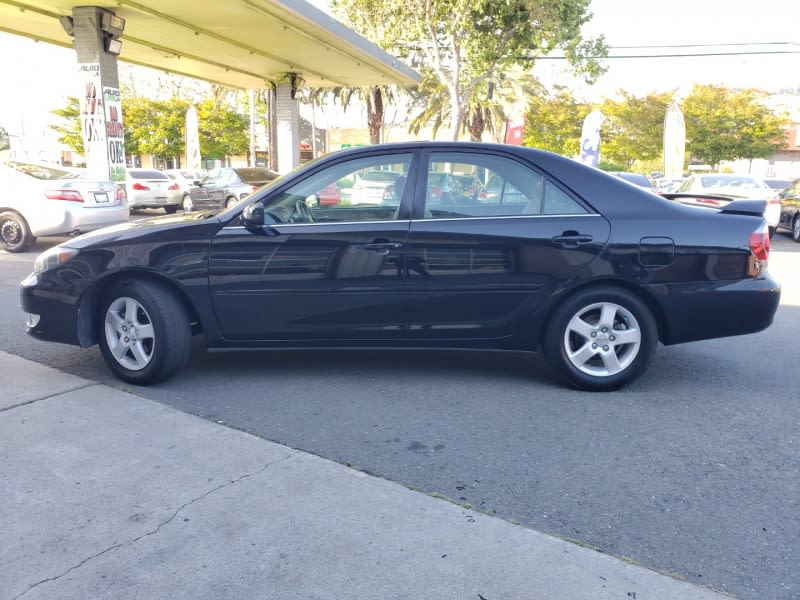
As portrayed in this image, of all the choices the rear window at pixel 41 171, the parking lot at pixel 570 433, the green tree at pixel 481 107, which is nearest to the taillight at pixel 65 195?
the rear window at pixel 41 171

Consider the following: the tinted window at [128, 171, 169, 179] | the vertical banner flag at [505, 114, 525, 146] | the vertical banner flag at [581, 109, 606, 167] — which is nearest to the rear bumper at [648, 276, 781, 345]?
the vertical banner flag at [505, 114, 525, 146]

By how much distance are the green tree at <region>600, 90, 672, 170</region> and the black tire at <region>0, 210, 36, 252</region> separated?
119 ft

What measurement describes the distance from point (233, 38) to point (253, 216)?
12371 millimetres

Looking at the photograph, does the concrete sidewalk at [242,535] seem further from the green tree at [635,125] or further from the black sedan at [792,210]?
the green tree at [635,125]

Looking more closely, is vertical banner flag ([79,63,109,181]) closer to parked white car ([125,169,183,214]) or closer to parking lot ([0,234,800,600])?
parked white car ([125,169,183,214])

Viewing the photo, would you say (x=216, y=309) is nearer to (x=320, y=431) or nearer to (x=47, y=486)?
(x=320, y=431)

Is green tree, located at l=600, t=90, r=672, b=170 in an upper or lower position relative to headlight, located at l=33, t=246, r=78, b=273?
upper

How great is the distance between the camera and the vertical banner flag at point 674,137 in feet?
85.9

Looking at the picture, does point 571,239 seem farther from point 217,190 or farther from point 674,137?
point 674,137

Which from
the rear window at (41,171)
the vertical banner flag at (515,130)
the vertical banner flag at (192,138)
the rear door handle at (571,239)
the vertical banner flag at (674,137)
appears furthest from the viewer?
the vertical banner flag at (192,138)

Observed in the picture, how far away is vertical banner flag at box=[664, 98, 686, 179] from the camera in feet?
85.9

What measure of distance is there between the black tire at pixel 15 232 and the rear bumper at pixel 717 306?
1027 cm

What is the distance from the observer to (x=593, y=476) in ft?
10.7

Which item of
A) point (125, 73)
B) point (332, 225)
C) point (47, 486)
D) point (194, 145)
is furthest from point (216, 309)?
point (125, 73)
